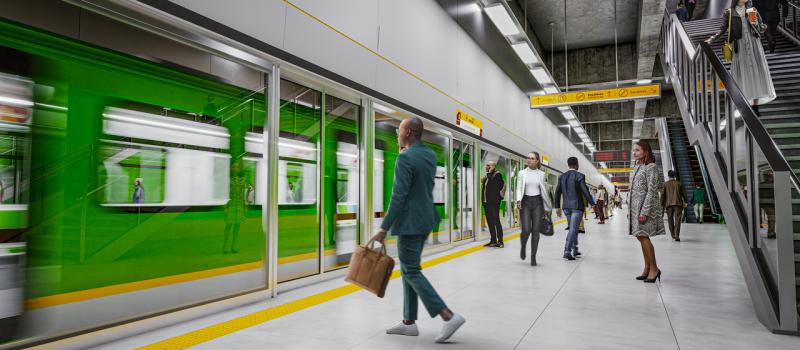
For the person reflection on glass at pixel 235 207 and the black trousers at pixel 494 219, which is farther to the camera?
the black trousers at pixel 494 219

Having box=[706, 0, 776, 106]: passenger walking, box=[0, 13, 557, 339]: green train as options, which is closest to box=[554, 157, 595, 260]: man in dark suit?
box=[706, 0, 776, 106]: passenger walking

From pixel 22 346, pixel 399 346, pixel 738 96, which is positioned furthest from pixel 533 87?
pixel 22 346

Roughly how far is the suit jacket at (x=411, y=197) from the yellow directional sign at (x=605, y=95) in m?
10.7

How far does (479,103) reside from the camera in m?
10.8

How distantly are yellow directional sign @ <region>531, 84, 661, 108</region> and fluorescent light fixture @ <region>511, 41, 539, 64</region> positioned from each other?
2.70 meters

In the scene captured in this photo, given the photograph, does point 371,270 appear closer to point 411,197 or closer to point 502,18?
point 411,197

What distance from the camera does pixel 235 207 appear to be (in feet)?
17.1

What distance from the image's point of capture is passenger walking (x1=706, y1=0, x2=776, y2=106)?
6.62 m

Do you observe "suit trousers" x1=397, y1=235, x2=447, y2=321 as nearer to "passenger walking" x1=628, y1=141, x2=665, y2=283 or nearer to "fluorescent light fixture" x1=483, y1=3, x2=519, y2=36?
"passenger walking" x1=628, y1=141, x2=665, y2=283

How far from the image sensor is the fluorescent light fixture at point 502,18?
7.89 metres

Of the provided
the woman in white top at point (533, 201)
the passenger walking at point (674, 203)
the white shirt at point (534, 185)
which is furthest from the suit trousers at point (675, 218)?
the white shirt at point (534, 185)

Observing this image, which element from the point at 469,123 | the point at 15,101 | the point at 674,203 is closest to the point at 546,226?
the point at 469,123

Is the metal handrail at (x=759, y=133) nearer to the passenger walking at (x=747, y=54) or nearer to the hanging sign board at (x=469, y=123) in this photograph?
the passenger walking at (x=747, y=54)

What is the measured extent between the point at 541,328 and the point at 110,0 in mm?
3789
